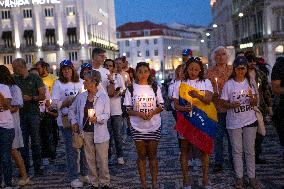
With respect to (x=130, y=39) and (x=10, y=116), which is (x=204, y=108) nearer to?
(x=10, y=116)

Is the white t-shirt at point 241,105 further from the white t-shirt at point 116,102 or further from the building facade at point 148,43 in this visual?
the building facade at point 148,43

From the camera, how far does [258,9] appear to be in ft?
195

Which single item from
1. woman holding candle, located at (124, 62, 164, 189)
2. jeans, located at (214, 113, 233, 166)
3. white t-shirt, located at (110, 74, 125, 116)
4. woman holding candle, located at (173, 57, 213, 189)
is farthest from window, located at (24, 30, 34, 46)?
woman holding candle, located at (173, 57, 213, 189)

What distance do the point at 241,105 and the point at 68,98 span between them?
291 cm

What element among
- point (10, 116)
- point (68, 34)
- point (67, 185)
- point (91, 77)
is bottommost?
point (67, 185)

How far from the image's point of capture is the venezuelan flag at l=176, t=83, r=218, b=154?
7.95 meters

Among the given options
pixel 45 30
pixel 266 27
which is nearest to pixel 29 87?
pixel 266 27

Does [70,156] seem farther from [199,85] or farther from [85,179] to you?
[199,85]

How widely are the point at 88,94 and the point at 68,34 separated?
70.2m

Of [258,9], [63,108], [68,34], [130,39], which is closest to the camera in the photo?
[63,108]

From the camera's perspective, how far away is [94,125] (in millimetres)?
8461

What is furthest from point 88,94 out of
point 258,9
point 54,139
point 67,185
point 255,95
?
point 258,9

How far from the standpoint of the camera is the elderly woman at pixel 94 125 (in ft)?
27.7

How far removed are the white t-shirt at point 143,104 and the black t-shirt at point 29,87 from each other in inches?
104
